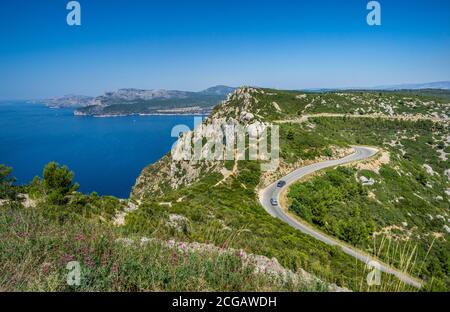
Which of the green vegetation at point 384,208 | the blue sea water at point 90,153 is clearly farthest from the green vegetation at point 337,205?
the blue sea water at point 90,153

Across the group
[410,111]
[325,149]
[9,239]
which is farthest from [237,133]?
[410,111]

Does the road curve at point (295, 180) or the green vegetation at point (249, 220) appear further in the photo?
the road curve at point (295, 180)

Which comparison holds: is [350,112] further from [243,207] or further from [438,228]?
[243,207]

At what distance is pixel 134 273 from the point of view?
446 cm

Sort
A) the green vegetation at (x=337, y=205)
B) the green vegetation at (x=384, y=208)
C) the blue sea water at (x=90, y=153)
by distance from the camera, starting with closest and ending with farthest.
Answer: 1. the green vegetation at (x=384, y=208)
2. the green vegetation at (x=337, y=205)
3. the blue sea water at (x=90, y=153)

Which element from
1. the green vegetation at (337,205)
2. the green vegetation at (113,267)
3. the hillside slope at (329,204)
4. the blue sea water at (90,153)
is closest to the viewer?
the green vegetation at (113,267)

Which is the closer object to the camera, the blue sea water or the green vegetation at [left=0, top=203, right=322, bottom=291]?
the green vegetation at [left=0, top=203, right=322, bottom=291]

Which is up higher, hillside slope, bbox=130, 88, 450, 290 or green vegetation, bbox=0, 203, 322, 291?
green vegetation, bbox=0, 203, 322, 291

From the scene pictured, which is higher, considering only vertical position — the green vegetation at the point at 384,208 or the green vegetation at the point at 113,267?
the green vegetation at the point at 113,267

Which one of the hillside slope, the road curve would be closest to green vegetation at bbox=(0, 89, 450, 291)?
the hillside slope

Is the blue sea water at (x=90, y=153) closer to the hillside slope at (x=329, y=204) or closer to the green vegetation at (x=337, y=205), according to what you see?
the hillside slope at (x=329, y=204)

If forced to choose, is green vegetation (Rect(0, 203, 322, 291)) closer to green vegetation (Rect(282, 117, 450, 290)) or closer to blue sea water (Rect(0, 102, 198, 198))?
green vegetation (Rect(282, 117, 450, 290))
